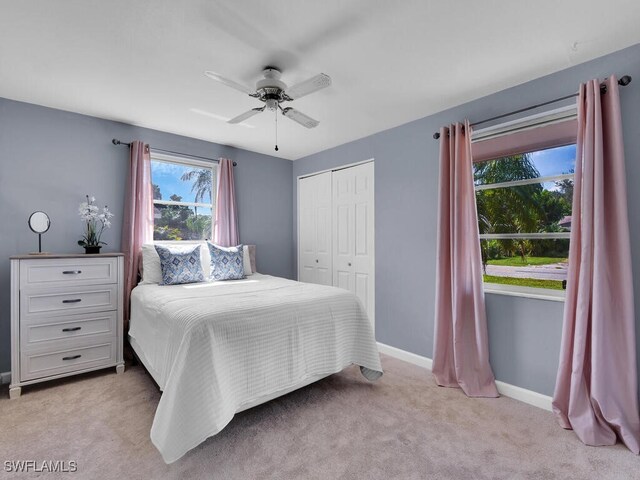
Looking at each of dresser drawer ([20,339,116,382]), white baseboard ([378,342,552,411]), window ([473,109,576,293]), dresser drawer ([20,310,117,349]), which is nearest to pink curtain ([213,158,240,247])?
dresser drawer ([20,310,117,349])

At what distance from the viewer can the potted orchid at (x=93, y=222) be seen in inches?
113

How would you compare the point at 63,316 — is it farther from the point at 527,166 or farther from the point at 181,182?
the point at 527,166

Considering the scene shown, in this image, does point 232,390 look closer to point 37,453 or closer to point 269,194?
point 37,453

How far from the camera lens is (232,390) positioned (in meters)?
1.89

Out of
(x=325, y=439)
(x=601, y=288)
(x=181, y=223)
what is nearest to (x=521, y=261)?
(x=601, y=288)

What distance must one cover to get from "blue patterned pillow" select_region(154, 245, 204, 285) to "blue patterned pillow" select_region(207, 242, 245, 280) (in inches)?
6.2

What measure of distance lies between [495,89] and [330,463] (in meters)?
2.90

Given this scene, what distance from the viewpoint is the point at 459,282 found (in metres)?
2.61

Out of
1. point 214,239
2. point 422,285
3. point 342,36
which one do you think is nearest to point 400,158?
point 422,285

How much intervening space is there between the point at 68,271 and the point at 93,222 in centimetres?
65

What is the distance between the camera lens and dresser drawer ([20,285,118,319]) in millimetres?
2461

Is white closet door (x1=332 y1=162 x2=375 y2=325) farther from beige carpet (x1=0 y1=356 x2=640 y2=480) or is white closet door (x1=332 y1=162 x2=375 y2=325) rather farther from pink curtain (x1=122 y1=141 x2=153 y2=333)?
pink curtain (x1=122 y1=141 x2=153 y2=333)

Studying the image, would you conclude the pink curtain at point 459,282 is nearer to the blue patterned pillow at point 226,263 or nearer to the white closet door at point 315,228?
the white closet door at point 315,228

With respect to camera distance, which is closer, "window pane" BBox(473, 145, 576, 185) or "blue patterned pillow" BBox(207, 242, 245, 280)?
"window pane" BBox(473, 145, 576, 185)
